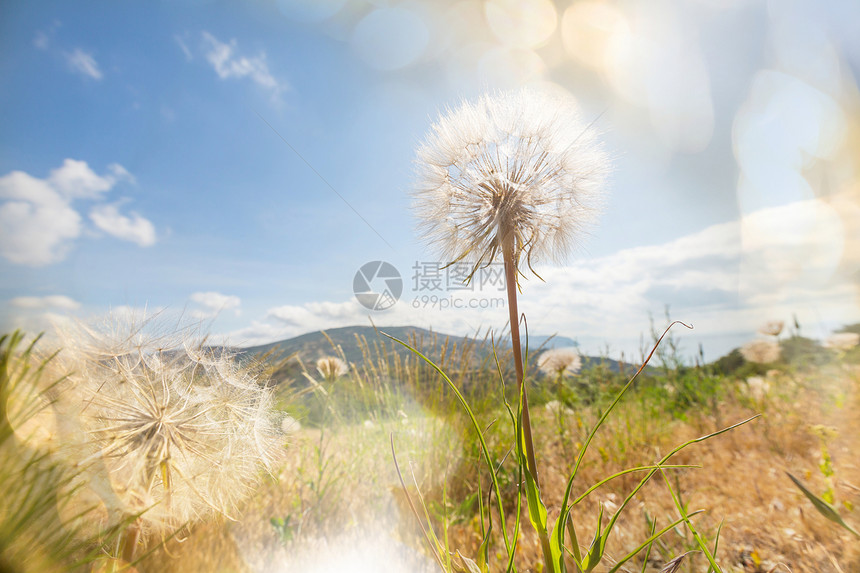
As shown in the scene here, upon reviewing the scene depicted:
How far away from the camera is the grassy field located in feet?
5.15

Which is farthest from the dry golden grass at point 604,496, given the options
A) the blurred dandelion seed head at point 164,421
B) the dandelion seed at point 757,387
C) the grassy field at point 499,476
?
the blurred dandelion seed head at point 164,421

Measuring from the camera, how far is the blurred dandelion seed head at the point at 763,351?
4.04m

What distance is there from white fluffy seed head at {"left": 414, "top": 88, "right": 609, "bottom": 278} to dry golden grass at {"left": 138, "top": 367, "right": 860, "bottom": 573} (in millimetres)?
987

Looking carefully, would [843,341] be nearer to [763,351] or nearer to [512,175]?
[763,351]

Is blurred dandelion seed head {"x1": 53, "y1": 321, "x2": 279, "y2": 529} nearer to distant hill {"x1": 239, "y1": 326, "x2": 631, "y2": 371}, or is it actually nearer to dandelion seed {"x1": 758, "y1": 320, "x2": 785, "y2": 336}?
distant hill {"x1": 239, "y1": 326, "x2": 631, "y2": 371}

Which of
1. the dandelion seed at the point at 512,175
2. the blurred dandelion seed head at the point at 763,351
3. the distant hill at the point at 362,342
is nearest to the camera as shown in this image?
the dandelion seed at the point at 512,175

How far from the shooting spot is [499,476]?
A: 2.56 m

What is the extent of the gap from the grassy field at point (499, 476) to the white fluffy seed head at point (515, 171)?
742mm

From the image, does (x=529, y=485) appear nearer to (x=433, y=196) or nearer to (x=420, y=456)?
(x=433, y=196)

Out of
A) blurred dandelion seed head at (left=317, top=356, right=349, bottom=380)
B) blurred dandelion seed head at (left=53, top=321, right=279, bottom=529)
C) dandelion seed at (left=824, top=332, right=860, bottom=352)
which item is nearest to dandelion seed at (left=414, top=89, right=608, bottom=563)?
blurred dandelion seed head at (left=53, top=321, right=279, bottom=529)

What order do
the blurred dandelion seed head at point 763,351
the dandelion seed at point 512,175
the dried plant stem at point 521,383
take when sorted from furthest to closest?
1. the blurred dandelion seed head at point 763,351
2. the dandelion seed at point 512,175
3. the dried plant stem at point 521,383

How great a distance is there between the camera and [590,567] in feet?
3.10

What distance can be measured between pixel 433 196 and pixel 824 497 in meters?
2.34

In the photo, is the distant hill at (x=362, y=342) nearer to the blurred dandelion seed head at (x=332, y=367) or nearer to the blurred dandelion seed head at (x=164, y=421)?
the blurred dandelion seed head at (x=332, y=367)
